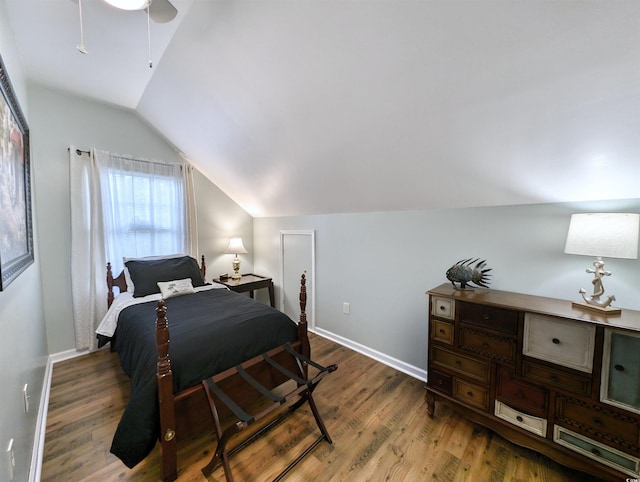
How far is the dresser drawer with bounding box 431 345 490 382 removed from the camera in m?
1.58

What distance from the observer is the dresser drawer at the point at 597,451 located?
1.17m

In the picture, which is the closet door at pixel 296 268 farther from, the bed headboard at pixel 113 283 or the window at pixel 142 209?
the bed headboard at pixel 113 283

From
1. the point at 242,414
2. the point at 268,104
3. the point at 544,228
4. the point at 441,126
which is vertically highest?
the point at 268,104

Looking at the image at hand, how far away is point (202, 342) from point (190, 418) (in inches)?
15.7

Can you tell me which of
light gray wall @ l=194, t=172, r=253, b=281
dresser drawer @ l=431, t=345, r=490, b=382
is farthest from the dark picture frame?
dresser drawer @ l=431, t=345, r=490, b=382

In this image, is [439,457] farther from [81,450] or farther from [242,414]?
[81,450]

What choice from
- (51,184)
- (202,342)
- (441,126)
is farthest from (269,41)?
(51,184)

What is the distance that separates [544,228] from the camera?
167cm

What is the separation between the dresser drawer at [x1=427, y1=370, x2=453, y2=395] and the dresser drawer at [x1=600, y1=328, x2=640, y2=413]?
0.73 m

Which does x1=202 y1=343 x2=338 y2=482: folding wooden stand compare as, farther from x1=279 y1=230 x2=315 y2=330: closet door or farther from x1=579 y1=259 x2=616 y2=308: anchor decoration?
x1=579 y1=259 x2=616 y2=308: anchor decoration

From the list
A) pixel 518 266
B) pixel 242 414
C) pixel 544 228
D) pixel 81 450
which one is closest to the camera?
pixel 242 414

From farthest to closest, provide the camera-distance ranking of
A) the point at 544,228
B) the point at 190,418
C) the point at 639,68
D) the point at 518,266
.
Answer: the point at 518,266 → the point at 544,228 → the point at 190,418 → the point at 639,68

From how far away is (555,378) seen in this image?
1345mm

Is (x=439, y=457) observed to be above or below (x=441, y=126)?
below
